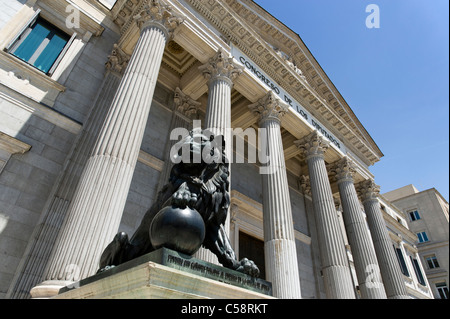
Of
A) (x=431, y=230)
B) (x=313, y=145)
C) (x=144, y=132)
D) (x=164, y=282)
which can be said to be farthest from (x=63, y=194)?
(x=431, y=230)

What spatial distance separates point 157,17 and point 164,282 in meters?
9.69

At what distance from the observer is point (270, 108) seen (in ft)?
42.7

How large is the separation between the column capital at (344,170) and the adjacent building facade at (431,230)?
2672 centimetres

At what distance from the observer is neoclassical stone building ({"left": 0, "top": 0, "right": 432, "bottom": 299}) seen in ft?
23.4

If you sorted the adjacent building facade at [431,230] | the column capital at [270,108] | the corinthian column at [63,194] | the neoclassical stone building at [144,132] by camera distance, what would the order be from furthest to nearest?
the adjacent building facade at [431,230]
the column capital at [270,108]
the corinthian column at [63,194]
the neoclassical stone building at [144,132]

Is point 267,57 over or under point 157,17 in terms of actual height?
over

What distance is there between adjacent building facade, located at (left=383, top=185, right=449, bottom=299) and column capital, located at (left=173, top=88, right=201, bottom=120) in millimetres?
36394

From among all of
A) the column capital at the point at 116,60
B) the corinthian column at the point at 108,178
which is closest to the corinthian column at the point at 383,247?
the corinthian column at the point at 108,178

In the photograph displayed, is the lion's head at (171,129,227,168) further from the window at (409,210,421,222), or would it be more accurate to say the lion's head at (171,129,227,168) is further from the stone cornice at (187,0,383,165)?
the window at (409,210,421,222)

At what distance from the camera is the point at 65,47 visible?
36.6 feet

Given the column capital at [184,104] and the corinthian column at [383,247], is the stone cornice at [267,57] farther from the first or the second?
the column capital at [184,104]

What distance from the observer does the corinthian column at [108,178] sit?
5.52 meters

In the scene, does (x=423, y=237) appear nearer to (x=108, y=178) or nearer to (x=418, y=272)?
(x=418, y=272)

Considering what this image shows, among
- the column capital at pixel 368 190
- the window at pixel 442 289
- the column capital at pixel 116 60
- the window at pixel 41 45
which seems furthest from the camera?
the window at pixel 442 289
